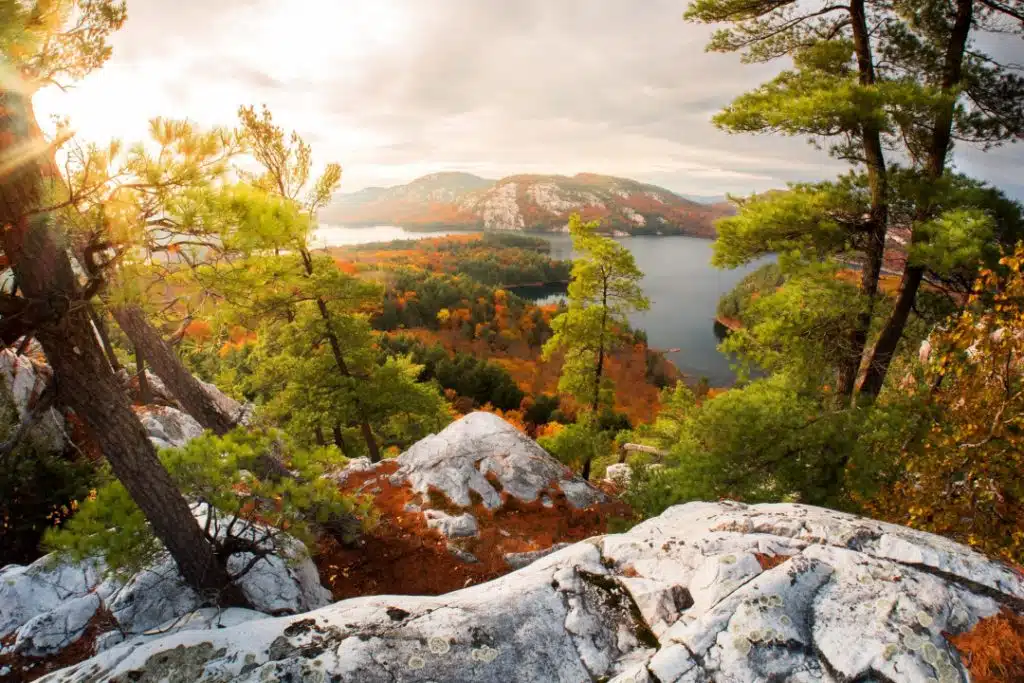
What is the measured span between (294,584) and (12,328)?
156 inches

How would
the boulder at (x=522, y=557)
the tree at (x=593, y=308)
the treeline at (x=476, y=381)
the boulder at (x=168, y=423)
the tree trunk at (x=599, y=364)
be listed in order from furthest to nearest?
the treeline at (x=476, y=381), the tree trunk at (x=599, y=364), the tree at (x=593, y=308), the boulder at (x=168, y=423), the boulder at (x=522, y=557)

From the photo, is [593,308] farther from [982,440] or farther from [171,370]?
[171,370]

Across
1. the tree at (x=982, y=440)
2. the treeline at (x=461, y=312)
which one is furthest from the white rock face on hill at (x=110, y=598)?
the treeline at (x=461, y=312)

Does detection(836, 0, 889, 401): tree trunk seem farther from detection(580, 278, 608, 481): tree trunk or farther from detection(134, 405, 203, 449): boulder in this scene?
detection(134, 405, 203, 449): boulder

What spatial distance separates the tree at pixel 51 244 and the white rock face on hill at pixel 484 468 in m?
6.88

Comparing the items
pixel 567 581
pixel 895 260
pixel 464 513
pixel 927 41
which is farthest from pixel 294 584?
pixel 927 41

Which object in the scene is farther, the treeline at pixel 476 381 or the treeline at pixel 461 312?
the treeline at pixel 461 312

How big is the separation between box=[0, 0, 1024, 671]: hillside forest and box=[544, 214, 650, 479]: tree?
0.66ft

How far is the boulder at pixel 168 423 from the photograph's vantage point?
11617mm

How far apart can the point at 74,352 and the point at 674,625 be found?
520 cm

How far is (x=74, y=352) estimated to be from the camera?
12.8 ft

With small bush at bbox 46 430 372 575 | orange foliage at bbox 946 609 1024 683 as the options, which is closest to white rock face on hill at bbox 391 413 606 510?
small bush at bbox 46 430 372 575

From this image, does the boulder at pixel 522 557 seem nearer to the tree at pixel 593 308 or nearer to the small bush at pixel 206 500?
the small bush at pixel 206 500

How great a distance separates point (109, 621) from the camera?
502 centimetres
